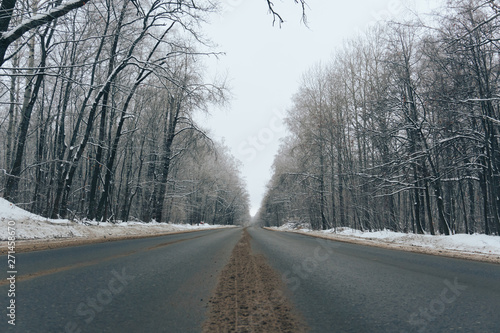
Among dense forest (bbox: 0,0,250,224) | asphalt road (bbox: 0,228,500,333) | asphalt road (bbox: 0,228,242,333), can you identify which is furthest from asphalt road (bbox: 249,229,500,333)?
dense forest (bbox: 0,0,250,224)

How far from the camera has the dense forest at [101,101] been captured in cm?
1081

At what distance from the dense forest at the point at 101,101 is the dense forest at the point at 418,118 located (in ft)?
28.9

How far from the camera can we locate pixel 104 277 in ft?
8.42

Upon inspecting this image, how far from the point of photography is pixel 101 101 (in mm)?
14945

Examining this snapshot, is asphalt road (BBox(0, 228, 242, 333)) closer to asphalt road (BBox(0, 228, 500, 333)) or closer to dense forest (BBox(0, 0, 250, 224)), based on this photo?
asphalt road (BBox(0, 228, 500, 333))

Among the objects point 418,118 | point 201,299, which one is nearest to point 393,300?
point 201,299

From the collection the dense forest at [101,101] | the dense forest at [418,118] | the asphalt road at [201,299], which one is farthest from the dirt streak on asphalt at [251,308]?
the dense forest at [418,118]

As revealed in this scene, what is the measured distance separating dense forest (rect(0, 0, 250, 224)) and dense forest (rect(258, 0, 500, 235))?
8.82m

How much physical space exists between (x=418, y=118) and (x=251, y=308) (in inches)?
598

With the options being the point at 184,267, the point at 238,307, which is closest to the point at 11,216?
the point at 184,267

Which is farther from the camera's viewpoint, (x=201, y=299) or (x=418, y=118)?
(x=418, y=118)

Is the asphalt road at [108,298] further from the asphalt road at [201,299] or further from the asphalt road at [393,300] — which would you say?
the asphalt road at [393,300]

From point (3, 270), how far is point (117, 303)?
1.95m

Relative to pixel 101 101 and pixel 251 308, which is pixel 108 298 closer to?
pixel 251 308
